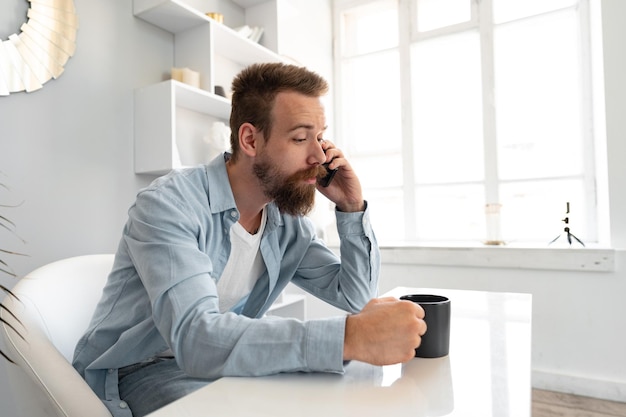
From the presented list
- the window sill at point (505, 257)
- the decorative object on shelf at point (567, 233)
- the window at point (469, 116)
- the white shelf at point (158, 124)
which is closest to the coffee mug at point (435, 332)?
the white shelf at point (158, 124)

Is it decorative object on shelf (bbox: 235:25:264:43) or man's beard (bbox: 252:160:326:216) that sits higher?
decorative object on shelf (bbox: 235:25:264:43)

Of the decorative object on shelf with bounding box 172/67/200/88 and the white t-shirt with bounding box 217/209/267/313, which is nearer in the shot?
the white t-shirt with bounding box 217/209/267/313

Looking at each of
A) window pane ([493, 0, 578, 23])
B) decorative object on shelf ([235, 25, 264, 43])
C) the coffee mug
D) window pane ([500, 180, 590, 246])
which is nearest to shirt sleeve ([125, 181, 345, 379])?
the coffee mug

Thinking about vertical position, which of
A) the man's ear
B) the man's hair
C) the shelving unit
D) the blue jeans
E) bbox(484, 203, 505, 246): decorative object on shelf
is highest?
the shelving unit

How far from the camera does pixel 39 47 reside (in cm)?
164

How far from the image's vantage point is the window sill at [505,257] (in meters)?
2.32

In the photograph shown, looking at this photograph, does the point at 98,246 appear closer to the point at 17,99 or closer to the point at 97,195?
the point at 97,195

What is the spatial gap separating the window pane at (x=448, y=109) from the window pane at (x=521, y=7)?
0.68ft

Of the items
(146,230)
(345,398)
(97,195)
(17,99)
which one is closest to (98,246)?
(97,195)

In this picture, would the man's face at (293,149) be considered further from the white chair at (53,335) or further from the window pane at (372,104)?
the window pane at (372,104)

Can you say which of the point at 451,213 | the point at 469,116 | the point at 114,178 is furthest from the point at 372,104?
the point at 114,178

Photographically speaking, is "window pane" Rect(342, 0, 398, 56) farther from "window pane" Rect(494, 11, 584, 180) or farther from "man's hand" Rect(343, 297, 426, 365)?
"man's hand" Rect(343, 297, 426, 365)

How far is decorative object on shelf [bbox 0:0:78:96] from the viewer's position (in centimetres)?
155

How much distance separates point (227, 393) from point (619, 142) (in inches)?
101
